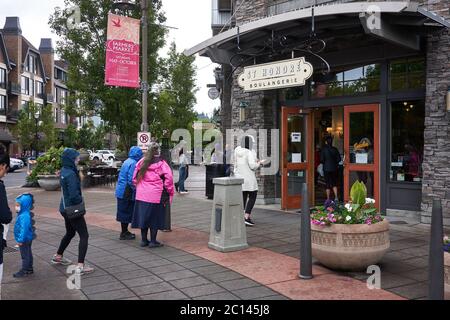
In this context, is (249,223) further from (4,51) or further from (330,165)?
(4,51)

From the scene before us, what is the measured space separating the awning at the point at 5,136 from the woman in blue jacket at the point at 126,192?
129 feet

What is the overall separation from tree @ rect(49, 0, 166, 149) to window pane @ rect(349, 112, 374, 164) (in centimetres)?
1154

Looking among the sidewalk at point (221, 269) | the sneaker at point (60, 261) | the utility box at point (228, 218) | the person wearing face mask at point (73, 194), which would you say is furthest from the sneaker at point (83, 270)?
the utility box at point (228, 218)

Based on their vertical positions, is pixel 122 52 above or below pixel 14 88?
below

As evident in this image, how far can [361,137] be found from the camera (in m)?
10.1

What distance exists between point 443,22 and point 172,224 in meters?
6.21

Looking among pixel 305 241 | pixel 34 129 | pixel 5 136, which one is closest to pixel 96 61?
pixel 305 241

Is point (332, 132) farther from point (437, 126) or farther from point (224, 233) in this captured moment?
point (224, 233)

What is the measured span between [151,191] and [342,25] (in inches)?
185

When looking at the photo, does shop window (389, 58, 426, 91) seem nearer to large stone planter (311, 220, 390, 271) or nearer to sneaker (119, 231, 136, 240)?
large stone planter (311, 220, 390, 271)

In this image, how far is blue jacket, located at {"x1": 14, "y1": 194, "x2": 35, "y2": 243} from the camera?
5930 millimetres

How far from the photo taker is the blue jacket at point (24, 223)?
233 inches

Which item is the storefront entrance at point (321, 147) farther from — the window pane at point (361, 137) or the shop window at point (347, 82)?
the shop window at point (347, 82)

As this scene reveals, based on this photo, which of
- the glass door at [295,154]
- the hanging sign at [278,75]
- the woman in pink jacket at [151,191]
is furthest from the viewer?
the glass door at [295,154]
